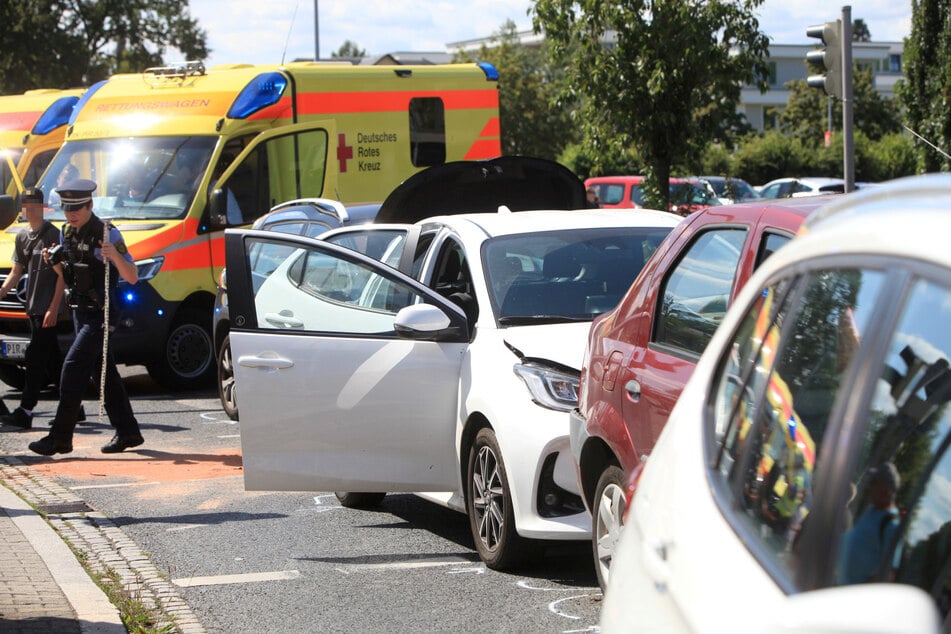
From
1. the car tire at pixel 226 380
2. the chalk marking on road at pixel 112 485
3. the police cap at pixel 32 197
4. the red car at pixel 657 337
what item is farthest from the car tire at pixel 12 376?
the red car at pixel 657 337

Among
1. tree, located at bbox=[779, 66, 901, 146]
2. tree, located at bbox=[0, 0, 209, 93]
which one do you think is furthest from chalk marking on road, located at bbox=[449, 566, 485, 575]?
tree, located at bbox=[779, 66, 901, 146]

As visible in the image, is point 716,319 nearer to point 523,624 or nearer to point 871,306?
point 523,624

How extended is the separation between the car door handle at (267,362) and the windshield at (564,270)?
1064mm

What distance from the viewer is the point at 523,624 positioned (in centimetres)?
559

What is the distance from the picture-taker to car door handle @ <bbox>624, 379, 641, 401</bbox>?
4.98 m

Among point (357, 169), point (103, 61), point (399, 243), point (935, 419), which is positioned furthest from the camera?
point (103, 61)

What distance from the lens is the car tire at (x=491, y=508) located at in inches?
245

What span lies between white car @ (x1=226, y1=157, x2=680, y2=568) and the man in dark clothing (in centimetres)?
475

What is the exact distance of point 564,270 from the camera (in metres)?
7.29

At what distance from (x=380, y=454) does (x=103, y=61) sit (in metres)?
45.8

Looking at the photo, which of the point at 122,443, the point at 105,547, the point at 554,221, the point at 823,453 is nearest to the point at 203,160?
the point at 122,443

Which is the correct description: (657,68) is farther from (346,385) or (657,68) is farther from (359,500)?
(346,385)

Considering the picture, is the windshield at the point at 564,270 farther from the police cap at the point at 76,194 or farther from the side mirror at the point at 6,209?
the side mirror at the point at 6,209

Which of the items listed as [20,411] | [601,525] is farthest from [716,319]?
[20,411]
